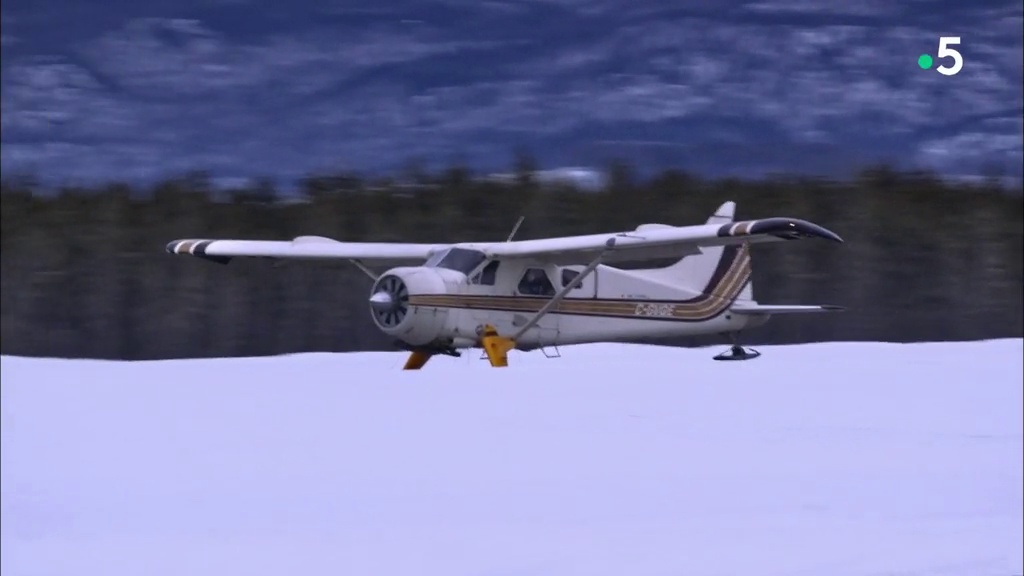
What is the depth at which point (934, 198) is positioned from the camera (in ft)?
15.3

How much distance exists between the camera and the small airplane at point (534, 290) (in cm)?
729

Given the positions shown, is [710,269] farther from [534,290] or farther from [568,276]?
[534,290]

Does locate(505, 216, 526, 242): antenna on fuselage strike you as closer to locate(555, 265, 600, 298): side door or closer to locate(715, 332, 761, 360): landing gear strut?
locate(555, 265, 600, 298): side door

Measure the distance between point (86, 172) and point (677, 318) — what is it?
386 centimetres

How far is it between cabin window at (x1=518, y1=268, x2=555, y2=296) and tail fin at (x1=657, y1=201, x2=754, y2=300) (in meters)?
0.77

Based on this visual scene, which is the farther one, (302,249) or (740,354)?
(302,249)

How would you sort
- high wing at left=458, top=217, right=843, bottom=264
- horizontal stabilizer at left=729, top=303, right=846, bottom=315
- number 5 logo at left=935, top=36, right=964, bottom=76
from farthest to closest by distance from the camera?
horizontal stabilizer at left=729, top=303, right=846, bottom=315, high wing at left=458, top=217, right=843, bottom=264, number 5 logo at left=935, top=36, right=964, bottom=76

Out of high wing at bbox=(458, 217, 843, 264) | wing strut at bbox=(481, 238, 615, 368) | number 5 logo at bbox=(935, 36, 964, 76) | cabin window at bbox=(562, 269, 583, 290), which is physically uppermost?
number 5 logo at bbox=(935, 36, 964, 76)

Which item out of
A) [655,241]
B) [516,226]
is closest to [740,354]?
[655,241]

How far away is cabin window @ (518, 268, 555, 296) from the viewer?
8047 mm

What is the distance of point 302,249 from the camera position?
25.3ft

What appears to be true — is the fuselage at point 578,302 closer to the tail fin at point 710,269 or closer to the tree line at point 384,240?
the tail fin at point 710,269

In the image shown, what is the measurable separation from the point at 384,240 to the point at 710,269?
219 centimetres

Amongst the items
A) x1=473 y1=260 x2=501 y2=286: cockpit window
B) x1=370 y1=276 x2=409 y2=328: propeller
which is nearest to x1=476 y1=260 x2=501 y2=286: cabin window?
x1=473 y1=260 x2=501 y2=286: cockpit window
